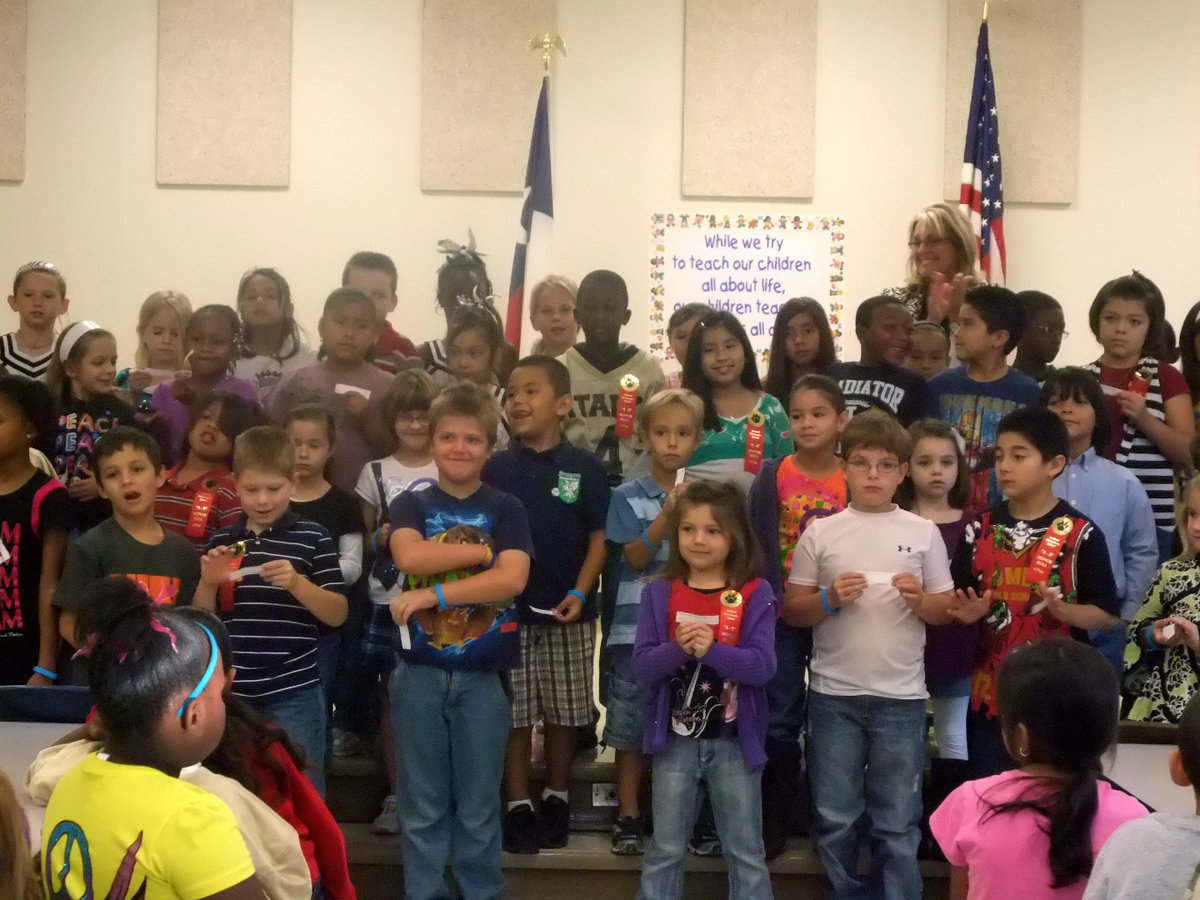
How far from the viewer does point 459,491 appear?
3816 millimetres

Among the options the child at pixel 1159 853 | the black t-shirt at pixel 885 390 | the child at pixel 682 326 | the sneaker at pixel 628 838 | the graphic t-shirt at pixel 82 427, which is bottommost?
the sneaker at pixel 628 838

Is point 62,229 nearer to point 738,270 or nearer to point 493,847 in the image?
point 738,270

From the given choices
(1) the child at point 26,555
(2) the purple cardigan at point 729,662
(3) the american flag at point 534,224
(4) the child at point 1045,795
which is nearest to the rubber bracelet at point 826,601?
(2) the purple cardigan at point 729,662

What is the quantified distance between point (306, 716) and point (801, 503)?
5.27ft

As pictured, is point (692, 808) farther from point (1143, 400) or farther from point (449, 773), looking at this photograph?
point (1143, 400)

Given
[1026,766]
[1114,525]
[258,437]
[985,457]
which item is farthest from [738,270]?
[1026,766]

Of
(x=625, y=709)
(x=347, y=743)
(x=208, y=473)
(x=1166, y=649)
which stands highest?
(x=208, y=473)

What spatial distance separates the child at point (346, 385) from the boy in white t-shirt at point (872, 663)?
1655 mm

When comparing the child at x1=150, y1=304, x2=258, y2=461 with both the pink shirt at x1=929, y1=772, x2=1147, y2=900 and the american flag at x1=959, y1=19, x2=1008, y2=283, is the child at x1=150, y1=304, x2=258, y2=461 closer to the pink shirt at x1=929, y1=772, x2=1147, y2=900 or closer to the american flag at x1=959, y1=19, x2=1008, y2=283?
the pink shirt at x1=929, y1=772, x2=1147, y2=900

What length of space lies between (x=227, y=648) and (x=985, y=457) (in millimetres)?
3034

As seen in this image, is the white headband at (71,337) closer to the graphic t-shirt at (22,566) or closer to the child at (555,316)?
the graphic t-shirt at (22,566)

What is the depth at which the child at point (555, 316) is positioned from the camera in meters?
5.60

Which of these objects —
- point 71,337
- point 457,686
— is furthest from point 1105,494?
point 71,337

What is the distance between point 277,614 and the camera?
12.2 feet
